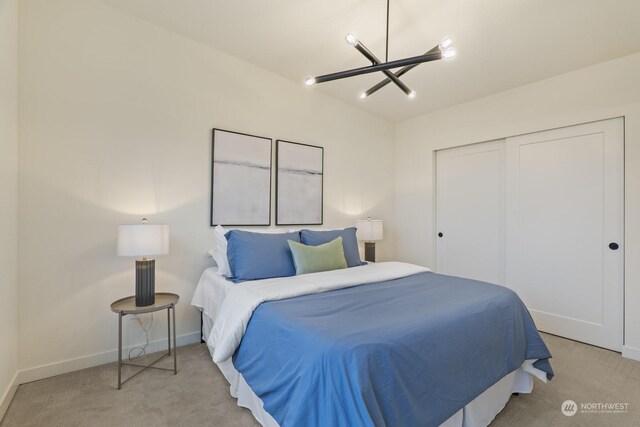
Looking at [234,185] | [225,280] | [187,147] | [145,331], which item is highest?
[187,147]

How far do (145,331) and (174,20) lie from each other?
2686 mm

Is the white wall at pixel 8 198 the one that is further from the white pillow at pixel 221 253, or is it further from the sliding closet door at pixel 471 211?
the sliding closet door at pixel 471 211

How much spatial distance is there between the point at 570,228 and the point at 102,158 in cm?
442

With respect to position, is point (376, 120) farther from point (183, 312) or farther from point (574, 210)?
point (183, 312)

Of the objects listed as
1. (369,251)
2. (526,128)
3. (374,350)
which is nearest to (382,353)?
(374,350)

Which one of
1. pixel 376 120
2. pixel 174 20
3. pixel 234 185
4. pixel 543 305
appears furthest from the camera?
pixel 376 120

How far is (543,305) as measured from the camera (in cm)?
317

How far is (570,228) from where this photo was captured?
9.85 feet

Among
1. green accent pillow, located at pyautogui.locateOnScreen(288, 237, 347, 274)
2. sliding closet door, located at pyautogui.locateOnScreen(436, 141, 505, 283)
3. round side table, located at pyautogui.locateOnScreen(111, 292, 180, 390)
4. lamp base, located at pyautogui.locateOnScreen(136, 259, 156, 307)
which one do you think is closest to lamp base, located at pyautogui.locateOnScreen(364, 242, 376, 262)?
sliding closet door, located at pyautogui.locateOnScreen(436, 141, 505, 283)

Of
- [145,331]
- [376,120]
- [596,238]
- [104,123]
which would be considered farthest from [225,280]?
[596,238]

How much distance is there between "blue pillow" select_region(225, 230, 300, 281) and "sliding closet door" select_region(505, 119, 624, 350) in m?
2.68

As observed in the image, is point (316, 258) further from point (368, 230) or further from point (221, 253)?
point (368, 230)

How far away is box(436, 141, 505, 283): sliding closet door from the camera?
3586mm

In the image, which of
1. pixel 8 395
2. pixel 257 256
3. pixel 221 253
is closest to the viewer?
pixel 8 395
